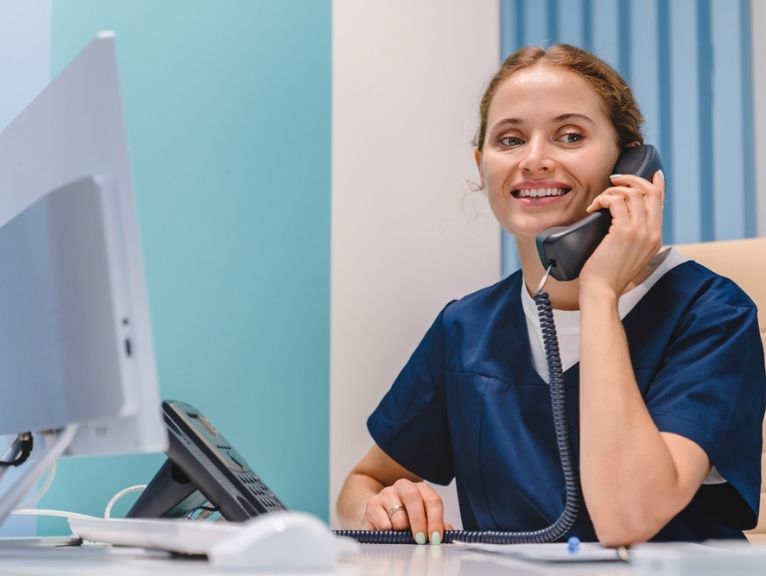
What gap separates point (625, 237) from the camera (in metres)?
1.27

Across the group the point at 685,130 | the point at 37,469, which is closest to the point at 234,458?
the point at 37,469

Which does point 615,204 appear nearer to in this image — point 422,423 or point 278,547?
point 422,423

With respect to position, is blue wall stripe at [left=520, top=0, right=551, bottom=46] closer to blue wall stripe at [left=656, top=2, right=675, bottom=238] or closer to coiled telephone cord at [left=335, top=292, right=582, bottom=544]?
blue wall stripe at [left=656, top=2, right=675, bottom=238]

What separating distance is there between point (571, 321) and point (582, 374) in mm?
287

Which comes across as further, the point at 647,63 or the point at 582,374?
the point at 647,63

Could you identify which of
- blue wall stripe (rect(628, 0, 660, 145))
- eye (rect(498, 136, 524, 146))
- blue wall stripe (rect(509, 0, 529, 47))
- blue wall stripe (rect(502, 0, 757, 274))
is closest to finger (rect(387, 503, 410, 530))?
eye (rect(498, 136, 524, 146))

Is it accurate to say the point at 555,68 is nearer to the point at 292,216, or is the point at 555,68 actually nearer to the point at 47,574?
the point at 292,216

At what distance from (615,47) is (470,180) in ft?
1.60

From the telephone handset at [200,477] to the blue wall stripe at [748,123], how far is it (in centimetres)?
140

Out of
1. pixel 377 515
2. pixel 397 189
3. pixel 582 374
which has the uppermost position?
pixel 397 189

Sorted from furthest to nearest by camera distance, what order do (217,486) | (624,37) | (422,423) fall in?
1. (624,37)
2. (422,423)
3. (217,486)

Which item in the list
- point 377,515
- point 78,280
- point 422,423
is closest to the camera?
point 78,280

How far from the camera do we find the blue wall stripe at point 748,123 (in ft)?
6.44

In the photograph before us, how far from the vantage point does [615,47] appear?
206 cm
